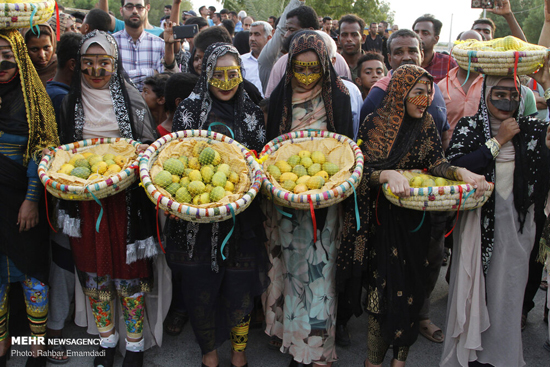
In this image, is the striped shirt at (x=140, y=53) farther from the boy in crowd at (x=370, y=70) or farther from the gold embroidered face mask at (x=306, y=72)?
the gold embroidered face mask at (x=306, y=72)

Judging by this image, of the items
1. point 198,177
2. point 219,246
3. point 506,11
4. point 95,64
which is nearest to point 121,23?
point 95,64

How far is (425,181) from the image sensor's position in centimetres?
276

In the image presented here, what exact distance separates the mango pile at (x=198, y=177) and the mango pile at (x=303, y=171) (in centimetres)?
29

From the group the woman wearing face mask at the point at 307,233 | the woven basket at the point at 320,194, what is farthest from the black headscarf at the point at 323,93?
the woven basket at the point at 320,194

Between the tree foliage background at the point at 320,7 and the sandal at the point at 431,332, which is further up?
the tree foliage background at the point at 320,7

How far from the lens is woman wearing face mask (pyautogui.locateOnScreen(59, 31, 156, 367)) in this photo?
9.69 ft

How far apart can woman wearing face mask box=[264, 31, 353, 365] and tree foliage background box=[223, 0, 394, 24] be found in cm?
1449

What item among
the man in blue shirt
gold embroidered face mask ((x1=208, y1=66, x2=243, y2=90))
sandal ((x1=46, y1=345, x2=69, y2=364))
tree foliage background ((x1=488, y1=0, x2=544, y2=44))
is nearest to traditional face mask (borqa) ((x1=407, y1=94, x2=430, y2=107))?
gold embroidered face mask ((x1=208, y1=66, x2=243, y2=90))

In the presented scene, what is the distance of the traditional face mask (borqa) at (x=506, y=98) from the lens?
283 centimetres

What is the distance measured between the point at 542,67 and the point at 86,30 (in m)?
4.64

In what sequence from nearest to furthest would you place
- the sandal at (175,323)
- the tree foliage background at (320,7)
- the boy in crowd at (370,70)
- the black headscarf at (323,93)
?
the black headscarf at (323,93)
the sandal at (175,323)
the boy in crowd at (370,70)
the tree foliage background at (320,7)

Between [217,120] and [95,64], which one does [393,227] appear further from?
[95,64]

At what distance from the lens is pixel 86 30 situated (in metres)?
5.06

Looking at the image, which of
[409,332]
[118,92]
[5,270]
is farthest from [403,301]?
[5,270]
